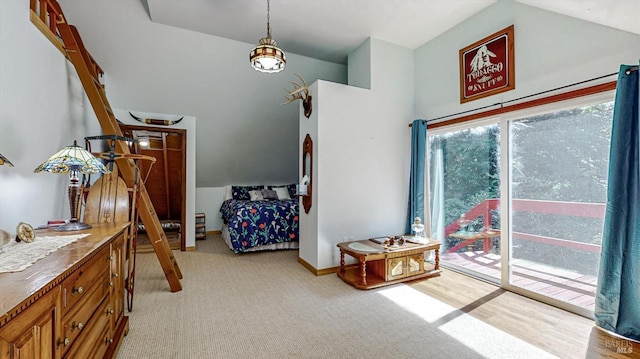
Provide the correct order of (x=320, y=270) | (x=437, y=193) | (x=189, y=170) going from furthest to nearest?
(x=189, y=170), (x=437, y=193), (x=320, y=270)

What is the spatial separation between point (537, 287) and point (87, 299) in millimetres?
3774

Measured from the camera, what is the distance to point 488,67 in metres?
3.33

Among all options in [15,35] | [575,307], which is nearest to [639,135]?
[575,307]

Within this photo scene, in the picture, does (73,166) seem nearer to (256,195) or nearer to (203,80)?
(203,80)

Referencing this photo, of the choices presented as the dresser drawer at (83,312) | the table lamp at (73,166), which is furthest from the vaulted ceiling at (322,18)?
the dresser drawer at (83,312)

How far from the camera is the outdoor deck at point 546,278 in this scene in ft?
8.45

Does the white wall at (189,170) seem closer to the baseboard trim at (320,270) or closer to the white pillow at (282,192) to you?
the white pillow at (282,192)

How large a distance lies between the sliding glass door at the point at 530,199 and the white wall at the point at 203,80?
2800 mm

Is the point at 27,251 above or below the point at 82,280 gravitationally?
above

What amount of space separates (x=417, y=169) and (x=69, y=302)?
3904 mm

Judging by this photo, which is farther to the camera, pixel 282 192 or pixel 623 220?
pixel 282 192

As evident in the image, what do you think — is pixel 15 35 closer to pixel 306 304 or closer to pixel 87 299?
pixel 87 299

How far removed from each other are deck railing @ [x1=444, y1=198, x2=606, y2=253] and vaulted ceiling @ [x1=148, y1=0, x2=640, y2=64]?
193cm

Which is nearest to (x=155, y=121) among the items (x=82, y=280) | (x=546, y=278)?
(x=82, y=280)
